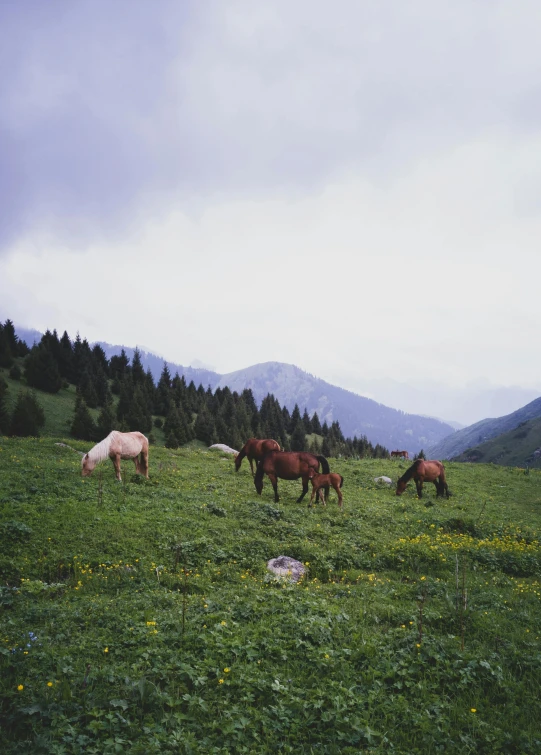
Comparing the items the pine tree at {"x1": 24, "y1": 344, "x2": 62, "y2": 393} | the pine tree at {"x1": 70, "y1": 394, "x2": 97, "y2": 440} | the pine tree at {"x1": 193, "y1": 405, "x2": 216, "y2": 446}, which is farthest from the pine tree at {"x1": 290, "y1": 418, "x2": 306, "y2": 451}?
the pine tree at {"x1": 70, "y1": 394, "x2": 97, "y2": 440}

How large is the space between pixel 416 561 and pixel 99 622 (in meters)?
9.18

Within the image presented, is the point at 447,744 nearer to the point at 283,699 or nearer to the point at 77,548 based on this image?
the point at 283,699

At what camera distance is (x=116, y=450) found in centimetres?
1834

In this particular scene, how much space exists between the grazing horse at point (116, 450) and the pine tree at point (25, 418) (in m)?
24.1

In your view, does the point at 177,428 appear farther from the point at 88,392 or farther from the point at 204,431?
the point at 88,392

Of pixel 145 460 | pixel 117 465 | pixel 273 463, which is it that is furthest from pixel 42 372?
pixel 273 463

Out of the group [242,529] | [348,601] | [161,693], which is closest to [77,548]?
[242,529]

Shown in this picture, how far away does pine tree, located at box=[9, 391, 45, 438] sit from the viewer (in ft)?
123

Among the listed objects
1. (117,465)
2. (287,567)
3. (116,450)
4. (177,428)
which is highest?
(116,450)

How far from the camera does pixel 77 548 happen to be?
11.1m

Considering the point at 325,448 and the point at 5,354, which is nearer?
the point at 5,354

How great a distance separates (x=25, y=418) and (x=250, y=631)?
38141 millimetres

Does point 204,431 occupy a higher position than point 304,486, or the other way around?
point 304,486

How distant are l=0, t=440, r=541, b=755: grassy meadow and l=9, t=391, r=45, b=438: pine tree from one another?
82.8ft
